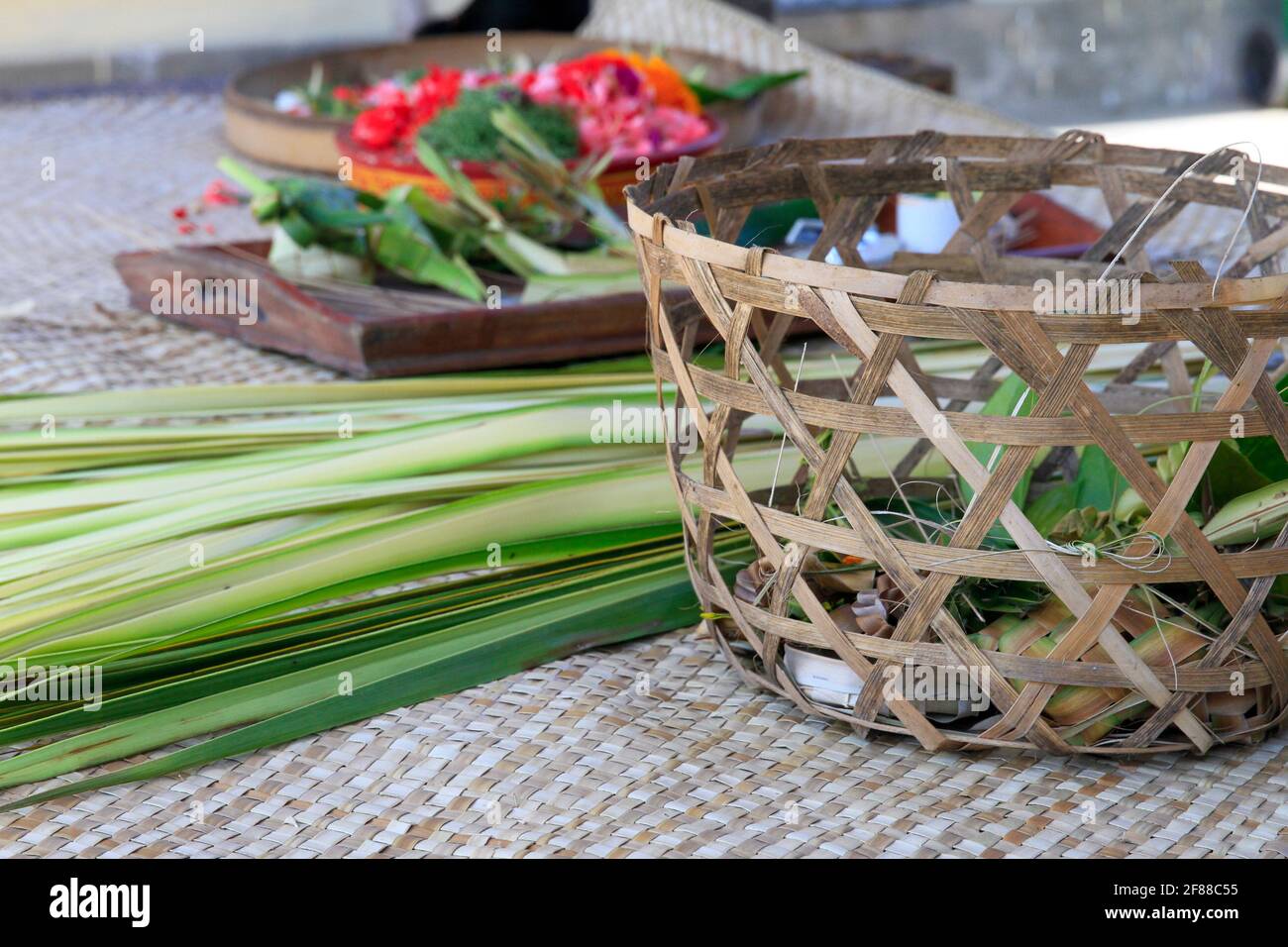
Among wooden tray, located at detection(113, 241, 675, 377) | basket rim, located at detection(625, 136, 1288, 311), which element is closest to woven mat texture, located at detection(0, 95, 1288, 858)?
basket rim, located at detection(625, 136, 1288, 311)

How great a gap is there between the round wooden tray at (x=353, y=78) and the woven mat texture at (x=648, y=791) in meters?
1.32

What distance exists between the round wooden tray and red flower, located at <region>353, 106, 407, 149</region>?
85mm

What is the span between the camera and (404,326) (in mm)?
1204

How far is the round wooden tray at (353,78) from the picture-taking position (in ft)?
6.59

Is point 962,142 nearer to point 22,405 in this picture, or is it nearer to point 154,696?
point 154,696

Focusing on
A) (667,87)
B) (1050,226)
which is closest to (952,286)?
(1050,226)

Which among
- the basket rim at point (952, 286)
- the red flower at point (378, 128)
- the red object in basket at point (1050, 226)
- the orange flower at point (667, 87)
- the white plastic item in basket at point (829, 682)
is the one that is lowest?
the white plastic item in basket at point (829, 682)

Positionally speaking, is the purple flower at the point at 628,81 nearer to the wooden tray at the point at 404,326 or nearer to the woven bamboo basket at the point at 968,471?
the wooden tray at the point at 404,326

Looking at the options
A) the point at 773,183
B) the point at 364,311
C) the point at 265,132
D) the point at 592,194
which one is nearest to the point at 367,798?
the point at 773,183

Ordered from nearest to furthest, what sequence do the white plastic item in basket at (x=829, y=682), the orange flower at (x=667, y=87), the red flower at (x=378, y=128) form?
the white plastic item in basket at (x=829, y=682), the red flower at (x=378, y=128), the orange flower at (x=667, y=87)

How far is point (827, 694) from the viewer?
2.52 ft

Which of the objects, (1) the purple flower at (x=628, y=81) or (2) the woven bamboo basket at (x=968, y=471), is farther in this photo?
(1) the purple flower at (x=628, y=81)

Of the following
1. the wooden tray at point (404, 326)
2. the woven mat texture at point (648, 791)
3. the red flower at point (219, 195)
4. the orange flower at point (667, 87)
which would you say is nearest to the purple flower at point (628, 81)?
the orange flower at point (667, 87)

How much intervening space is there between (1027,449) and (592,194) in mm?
988
